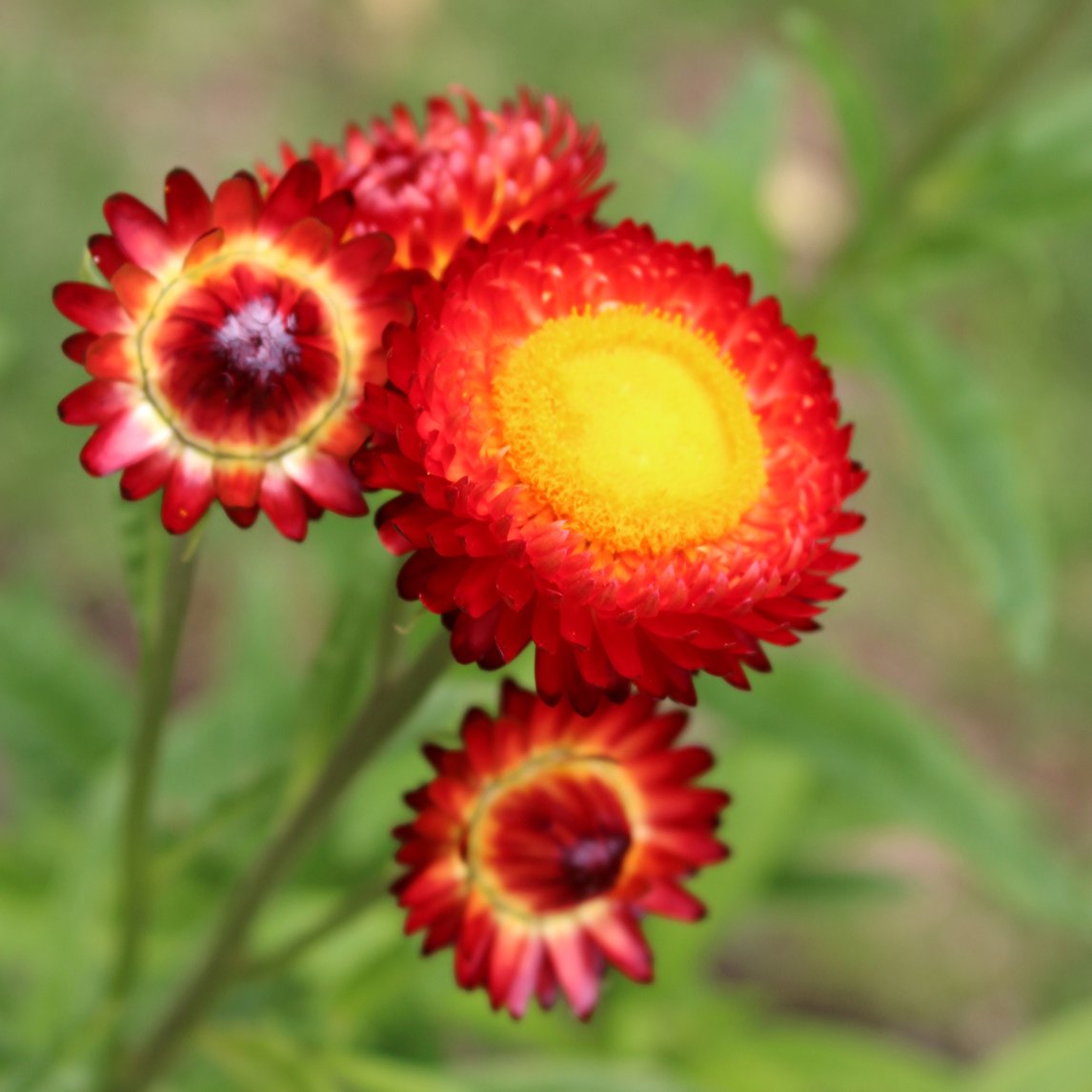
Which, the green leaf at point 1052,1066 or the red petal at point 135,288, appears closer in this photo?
the red petal at point 135,288

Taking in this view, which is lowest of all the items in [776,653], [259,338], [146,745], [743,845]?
[146,745]

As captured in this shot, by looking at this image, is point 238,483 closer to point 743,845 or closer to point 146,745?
point 146,745

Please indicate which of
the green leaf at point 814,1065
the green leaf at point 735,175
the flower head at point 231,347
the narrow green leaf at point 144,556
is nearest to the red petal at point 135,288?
the flower head at point 231,347

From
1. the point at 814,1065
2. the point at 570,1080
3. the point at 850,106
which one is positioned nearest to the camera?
the point at 570,1080

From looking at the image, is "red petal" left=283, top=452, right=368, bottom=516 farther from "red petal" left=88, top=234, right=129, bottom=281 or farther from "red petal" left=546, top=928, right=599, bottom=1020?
"red petal" left=546, top=928, right=599, bottom=1020

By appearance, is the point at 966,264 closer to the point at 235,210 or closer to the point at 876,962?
the point at 235,210

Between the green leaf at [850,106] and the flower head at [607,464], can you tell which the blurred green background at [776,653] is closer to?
the green leaf at [850,106]

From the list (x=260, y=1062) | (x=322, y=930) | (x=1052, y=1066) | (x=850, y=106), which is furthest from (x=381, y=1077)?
(x=850, y=106)
